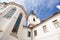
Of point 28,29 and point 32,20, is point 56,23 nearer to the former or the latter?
point 28,29

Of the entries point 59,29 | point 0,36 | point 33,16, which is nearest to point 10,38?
point 0,36

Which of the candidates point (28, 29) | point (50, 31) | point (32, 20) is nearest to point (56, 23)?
point (50, 31)

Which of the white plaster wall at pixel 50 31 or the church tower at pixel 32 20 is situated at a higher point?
the church tower at pixel 32 20

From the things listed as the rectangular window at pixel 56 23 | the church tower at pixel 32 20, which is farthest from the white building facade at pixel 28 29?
the church tower at pixel 32 20

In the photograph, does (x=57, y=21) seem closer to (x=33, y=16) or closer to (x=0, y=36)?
(x=0, y=36)

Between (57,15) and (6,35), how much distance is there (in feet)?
29.7

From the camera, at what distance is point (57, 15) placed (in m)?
13.6

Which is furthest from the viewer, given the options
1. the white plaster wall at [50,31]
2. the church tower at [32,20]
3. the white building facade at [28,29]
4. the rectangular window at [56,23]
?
the church tower at [32,20]

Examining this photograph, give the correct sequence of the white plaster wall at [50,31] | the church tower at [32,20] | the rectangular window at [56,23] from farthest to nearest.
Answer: the church tower at [32,20]
the rectangular window at [56,23]
the white plaster wall at [50,31]

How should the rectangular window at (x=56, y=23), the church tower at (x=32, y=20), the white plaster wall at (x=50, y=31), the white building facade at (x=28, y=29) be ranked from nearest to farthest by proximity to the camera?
1. the white building facade at (x=28, y=29)
2. the white plaster wall at (x=50, y=31)
3. the rectangular window at (x=56, y=23)
4. the church tower at (x=32, y=20)

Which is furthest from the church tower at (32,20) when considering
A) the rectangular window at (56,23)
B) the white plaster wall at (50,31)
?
the rectangular window at (56,23)

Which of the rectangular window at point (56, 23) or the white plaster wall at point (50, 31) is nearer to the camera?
the white plaster wall at point (50, 31)

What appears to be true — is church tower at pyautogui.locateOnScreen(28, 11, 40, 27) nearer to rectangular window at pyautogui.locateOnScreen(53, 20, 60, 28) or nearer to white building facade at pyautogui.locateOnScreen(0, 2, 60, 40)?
white building facade at pyautogui.locateOnScreen(0, 2, 60, 40)

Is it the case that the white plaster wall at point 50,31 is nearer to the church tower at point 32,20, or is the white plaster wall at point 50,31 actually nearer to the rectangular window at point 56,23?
the rectangular window at point 56,23
